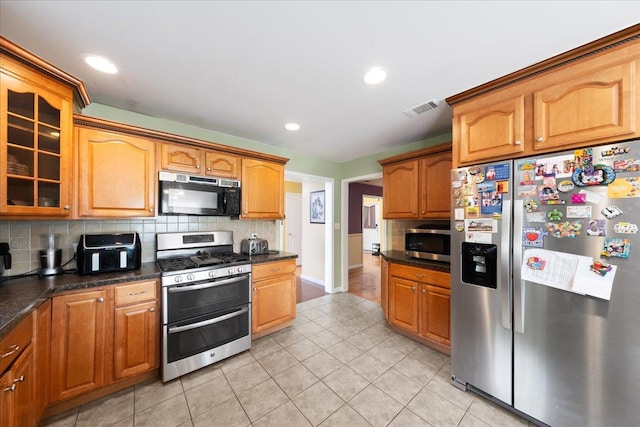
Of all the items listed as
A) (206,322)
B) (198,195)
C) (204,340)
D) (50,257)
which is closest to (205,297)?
(206,322)

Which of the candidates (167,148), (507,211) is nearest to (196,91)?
(167,148)

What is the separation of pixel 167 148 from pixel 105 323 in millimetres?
1572

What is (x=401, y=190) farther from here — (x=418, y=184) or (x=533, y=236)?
(x=533, y=236)

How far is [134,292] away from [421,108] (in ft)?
9.91

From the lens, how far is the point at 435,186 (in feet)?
8.77

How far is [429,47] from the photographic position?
58.3 inches

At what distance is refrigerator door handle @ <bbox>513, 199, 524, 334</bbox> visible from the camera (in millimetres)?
1580

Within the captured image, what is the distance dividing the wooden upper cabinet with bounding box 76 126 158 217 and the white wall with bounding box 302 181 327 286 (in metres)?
3.10

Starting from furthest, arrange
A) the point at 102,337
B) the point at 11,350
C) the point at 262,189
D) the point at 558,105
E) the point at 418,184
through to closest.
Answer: the point at 262,189 → the point at 418,184 → the point at 102,337 → the point at 558,105 → the point at 11,350

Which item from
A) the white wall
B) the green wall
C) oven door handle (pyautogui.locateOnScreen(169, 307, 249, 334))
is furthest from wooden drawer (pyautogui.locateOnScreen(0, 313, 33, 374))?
the white wall

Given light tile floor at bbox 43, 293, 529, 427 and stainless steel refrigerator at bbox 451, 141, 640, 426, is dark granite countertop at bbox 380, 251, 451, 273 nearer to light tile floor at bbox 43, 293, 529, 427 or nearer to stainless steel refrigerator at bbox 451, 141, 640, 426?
stainless steel refrigerator at bbox 451, 141, 640, 426

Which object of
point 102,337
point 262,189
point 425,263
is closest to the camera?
point 102,337

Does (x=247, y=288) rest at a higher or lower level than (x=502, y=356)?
higher

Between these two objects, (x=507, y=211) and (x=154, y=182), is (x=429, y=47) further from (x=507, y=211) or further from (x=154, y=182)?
(x=154, y=182)
